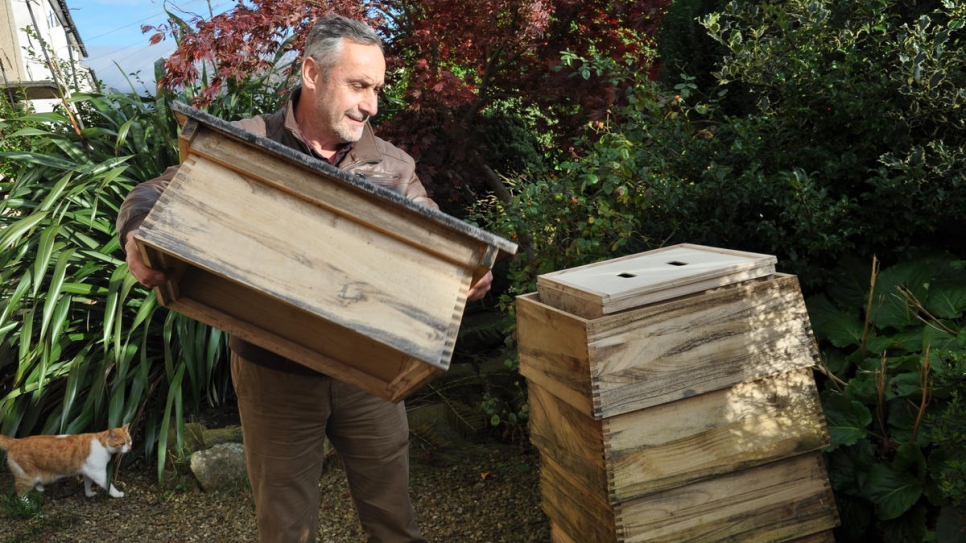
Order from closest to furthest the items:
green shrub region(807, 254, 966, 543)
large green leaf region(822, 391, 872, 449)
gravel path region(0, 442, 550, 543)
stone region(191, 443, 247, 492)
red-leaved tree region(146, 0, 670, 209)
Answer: green shrub region(807, 254, 966, 543), large green leaf region(822, 391, 872, 449), gravel path region(0, 442, 550, 543), stone region(191, 443, 247, 492), red-leaved tree region(146, 0, 670, 209)

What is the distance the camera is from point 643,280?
87.5 inches

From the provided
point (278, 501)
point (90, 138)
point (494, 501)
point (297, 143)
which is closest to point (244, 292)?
point (297, 143)

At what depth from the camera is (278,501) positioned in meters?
2.47

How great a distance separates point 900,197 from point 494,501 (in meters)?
2.06

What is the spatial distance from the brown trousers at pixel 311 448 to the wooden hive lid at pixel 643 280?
660 mm

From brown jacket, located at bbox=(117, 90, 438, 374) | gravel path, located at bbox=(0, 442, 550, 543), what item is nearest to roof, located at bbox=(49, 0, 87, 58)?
gravel path, located at bbox=(0, 442, 550, 543)

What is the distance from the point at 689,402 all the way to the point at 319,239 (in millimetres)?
1150

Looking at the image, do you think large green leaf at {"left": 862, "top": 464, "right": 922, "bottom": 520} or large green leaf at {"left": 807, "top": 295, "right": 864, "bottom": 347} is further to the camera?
large green leaf at {"left": 807, "top": 295, "right": 864, "bottom": 347}

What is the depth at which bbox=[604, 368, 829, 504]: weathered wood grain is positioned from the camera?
7.07 feet

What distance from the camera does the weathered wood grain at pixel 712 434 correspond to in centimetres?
216

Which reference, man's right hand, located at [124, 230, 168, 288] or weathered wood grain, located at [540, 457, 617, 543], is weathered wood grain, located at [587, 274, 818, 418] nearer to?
weathered wood grain, located at [540, 457, 617, 543]

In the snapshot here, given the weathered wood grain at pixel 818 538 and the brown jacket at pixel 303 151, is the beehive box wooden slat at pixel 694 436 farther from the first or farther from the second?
the brown jacket at pixel 303 151

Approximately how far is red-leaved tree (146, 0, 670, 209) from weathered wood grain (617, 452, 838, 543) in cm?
241

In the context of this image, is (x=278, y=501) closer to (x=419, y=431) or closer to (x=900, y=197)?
(x=419, y=431)
